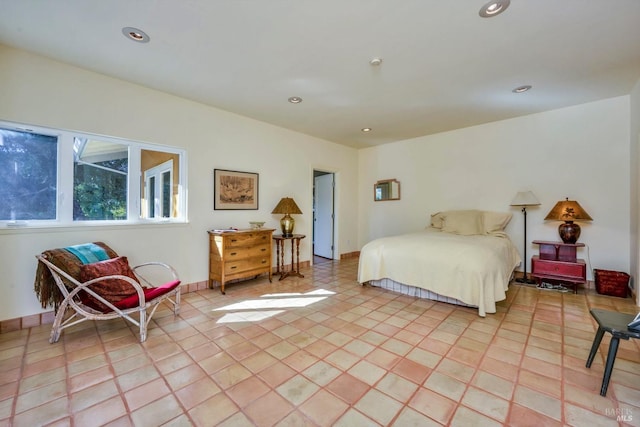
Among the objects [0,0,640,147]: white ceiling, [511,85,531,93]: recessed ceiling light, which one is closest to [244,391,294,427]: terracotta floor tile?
[0,0,640,147]: white ceiling

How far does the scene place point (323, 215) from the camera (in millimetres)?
6211

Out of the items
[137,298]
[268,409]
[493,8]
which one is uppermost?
[493,8]

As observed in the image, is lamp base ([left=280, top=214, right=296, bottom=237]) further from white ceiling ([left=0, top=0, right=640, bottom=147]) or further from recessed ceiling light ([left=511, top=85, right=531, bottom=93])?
recessed ceiling light ([left=511, top=85, right=531, bottom=93])

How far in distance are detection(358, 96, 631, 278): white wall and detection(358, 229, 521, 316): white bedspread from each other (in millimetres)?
970

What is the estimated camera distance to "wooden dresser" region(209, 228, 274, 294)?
3551mm

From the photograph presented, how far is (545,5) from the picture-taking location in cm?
189

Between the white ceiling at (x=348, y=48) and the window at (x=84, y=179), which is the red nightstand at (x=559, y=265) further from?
the window at (x=84, y=179)

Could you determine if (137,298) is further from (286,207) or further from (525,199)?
(525,199)

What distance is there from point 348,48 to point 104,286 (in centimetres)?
304

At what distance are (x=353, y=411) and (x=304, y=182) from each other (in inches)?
159

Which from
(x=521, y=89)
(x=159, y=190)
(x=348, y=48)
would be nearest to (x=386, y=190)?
(x=521, y=89)

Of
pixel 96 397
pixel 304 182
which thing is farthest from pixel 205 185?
pixel 96 397

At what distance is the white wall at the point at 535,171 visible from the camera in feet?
11.7

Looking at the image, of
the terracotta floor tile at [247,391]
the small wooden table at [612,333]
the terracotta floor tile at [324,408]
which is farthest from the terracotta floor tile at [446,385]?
the terracotta floor tile at [247,391]
